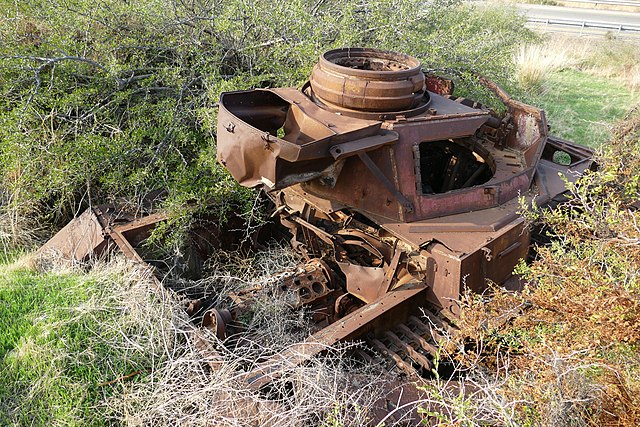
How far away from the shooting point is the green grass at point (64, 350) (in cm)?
380

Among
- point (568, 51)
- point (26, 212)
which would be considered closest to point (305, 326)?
point (26, 212)

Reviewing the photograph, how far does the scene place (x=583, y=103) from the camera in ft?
43.2

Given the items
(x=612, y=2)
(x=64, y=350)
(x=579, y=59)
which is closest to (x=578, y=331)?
(x=64, y=350)

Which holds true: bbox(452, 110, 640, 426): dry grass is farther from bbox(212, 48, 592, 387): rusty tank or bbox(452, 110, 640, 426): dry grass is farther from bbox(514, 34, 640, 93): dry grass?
bbox(514, 34, 640, 93): dry grass

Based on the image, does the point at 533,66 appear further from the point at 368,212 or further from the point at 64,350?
the point at 64,350

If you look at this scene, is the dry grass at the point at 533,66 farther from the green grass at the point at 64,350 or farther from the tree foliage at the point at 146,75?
the green grass at the point at 64,350

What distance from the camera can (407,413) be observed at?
3.40 m

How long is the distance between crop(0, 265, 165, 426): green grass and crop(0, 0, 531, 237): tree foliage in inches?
53.0

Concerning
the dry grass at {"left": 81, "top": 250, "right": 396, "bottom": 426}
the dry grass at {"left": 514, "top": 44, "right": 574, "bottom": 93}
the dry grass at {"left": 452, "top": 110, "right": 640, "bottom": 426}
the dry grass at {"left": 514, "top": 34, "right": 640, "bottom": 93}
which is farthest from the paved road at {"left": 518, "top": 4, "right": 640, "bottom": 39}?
the dry grass at {"left": 81, "top": 250, "right": 396, "bottom": 426}

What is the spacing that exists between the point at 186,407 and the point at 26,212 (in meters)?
3.82

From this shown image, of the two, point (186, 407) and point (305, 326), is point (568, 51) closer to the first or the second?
point (305, 326)

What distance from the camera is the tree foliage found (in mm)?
6180

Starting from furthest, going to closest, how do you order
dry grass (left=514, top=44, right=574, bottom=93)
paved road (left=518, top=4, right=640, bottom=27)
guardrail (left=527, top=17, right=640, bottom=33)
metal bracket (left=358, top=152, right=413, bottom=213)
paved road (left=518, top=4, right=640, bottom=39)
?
paved road (left=518, top=4, right=640, bottom=27) < guardrail (left=527, top=17, right=640, bottom=33) < paved road (left=518, top=4, right=640, bottom=39) < dry grass (left=514, top=44, right=574, bottom=93) < metal bracket (left=358, top=152, right=413, bottom=213)

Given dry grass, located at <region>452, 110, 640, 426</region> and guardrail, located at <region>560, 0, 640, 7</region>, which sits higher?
dry grass, located at <region>452, 110, 640, 426</region>
